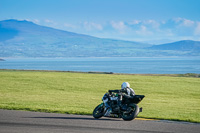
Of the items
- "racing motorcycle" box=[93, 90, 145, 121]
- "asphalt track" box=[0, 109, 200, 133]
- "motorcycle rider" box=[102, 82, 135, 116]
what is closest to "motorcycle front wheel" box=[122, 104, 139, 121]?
"racing motorcycle" box=[93, 90, 145, 121]

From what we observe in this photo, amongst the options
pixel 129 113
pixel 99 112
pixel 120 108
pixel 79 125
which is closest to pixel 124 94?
pixel 120 108

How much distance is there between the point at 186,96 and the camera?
31938 millimetres

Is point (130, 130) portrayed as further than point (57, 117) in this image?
No

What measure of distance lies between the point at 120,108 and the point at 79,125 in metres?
2.09

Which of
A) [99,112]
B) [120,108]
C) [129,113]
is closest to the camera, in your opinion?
[129,113]

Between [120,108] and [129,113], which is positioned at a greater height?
[120,108]

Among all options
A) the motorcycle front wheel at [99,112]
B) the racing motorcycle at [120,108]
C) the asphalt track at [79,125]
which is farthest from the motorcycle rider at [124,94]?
the asphalt track at [79,125]

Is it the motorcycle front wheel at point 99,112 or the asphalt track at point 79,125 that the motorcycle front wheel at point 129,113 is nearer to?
the asphalt track at point 79,125

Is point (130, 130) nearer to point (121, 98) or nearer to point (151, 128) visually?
point (151, 128)

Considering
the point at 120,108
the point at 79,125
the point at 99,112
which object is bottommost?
the point at 79,125

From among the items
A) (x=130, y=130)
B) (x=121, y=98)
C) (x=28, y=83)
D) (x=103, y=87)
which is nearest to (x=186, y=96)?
(x=103, y=87)

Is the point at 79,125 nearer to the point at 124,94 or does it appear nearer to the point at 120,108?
the point at 120,108

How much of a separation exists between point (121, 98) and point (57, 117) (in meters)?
2.76

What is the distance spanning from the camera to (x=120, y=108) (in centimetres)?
1423
